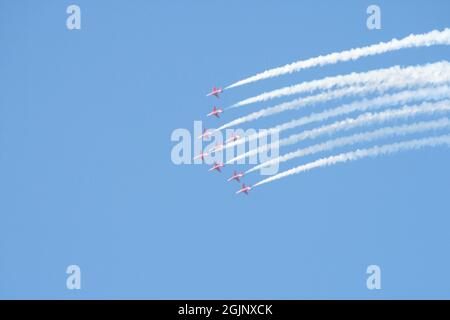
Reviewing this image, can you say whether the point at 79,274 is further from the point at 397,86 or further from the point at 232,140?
the point at 397,86

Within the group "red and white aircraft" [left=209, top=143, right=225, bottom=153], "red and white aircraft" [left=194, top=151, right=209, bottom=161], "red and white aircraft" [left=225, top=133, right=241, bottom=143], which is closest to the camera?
"red and white aircraft" [left=225, top=133, right=241, bottom=143]

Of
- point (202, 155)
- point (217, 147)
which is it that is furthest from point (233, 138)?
point (202, 155)

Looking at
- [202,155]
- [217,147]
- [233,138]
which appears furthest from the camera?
[202,155]

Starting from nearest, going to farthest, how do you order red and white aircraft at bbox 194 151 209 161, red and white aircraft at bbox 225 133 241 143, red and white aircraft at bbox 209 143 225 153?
red and white aircraft at bbox 225 133 241 143, red and white aircraft at bbox 209 143 225 153, red and white aircraft at bbox 194 151 209 161

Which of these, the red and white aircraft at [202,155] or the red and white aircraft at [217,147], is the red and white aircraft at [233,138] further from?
the red and white aircraft at [202,155]

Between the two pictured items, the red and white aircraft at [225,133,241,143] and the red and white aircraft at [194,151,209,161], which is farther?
the red and white aircraft at [194,151,209,161]

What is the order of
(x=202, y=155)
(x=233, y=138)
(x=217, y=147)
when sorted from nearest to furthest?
(x=233, y=138) < (x=217, y=147) < (x=202, y=155)

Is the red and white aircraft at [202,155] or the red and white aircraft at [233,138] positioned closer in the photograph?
the red and white aircraft at [233,138]

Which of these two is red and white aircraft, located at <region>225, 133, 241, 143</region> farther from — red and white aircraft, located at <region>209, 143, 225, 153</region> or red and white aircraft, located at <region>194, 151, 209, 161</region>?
red and white aircraft, located at <region>194, 151, 209, 161</region>

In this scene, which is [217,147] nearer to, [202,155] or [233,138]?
[202,155]

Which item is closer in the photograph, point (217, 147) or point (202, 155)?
point (217, 147)

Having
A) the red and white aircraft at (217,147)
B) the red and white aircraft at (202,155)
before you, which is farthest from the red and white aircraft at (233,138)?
the red and white aircraft at (202,155)

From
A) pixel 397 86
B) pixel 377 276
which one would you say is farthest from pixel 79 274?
pixel 397 86

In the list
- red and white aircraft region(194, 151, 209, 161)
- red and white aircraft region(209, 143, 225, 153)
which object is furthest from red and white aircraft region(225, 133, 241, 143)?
red and white aircraft region(194, 151, 209, 161)
